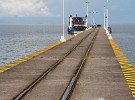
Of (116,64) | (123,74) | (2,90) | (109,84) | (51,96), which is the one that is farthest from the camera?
(116,64)

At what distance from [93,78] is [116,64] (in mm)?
7572

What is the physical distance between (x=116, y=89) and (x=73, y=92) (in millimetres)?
2324

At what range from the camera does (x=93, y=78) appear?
2212 centimetres

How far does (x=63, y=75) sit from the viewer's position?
23453 millimetres

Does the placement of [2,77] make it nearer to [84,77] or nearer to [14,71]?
[14,71]

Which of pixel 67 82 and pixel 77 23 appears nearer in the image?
pixel 67 82

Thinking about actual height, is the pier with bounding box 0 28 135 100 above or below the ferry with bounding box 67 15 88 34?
below

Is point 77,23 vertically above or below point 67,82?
above

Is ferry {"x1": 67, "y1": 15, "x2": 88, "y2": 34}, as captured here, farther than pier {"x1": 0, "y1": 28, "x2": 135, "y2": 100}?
Yes

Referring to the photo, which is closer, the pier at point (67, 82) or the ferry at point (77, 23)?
the pier at point (67, 82)

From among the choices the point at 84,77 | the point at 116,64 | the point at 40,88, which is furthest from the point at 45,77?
the point at 116,64

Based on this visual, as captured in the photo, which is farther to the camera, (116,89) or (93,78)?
(93,78)

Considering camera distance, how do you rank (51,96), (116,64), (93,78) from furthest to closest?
(116,64), (93,78), (51,96)

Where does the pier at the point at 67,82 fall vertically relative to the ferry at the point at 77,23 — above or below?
below
